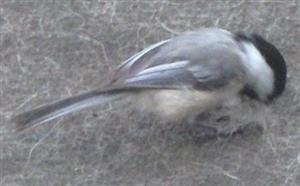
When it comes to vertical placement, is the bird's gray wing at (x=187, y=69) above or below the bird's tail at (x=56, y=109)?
above

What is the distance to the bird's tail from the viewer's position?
185 inches

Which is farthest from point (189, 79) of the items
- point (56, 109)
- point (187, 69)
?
point (56, 109)

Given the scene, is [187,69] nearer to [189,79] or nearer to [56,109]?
[189,79]

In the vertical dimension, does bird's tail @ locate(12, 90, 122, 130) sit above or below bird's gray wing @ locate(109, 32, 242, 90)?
below

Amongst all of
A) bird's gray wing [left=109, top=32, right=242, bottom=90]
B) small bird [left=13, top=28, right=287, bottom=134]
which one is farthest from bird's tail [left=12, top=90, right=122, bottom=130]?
bird's gray wing [left=109, top=32, right=242, bottom=90]

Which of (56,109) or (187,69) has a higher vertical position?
(187,69)

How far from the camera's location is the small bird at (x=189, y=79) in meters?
4.75

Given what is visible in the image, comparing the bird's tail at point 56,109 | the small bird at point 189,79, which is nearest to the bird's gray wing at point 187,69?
the small bird at point 189,79

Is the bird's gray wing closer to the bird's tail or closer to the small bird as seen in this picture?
the small bird

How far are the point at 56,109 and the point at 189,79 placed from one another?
0.61 metres

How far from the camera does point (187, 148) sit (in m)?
4.89

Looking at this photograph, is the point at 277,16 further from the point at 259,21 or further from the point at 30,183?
the point at 30,183

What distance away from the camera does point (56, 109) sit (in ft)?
15.4

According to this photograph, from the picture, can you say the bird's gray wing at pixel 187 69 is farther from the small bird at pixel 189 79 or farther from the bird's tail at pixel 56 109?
the bird's tail at pixel 56 109
